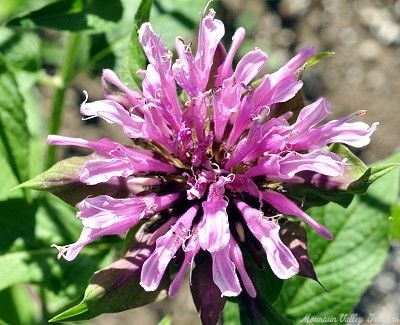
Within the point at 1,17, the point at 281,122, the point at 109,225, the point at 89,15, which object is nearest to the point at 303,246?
the point at 281,122

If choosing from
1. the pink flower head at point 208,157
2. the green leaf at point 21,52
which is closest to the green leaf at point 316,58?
the pink flower head at point 208,157

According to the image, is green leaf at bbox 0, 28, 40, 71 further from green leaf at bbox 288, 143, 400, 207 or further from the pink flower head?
green leaf at bbox 288, 143, 400, 207

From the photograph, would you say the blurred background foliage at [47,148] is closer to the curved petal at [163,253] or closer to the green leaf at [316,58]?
the curved petal at [163,253]

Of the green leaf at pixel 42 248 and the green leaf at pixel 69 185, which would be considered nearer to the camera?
the green leaf at pixel 69 185

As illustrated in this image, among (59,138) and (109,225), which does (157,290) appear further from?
(59,138)

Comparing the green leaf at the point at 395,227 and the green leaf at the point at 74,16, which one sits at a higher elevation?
the green leaf at the point at 74,16

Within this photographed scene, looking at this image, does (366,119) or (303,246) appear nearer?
(303,246)

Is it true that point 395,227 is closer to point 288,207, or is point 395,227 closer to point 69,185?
point 288,207
